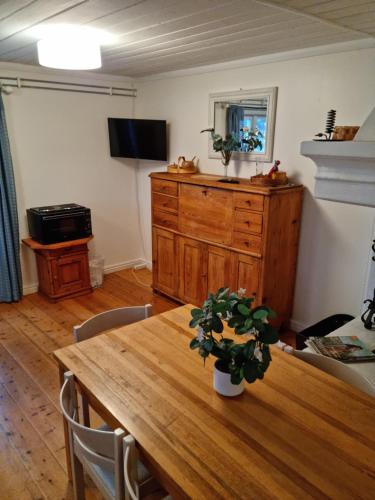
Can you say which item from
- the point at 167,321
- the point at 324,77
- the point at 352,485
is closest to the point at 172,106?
the point at 324,77

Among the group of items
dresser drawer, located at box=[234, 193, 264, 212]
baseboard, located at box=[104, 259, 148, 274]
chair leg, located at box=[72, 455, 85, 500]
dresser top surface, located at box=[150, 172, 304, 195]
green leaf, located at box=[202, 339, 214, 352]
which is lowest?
baseboard, located at box=[104, 259, 148, 274]

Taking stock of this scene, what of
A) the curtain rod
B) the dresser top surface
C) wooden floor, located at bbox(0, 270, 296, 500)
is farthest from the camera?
the curtain rod

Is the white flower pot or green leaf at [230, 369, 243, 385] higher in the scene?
green leaf at [230, 369, 243, 385]

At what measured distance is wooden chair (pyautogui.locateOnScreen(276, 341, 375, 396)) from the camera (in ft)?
4.91

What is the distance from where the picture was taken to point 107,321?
1.99 metres

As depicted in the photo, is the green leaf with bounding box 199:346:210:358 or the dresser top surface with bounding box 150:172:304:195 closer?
the green leaf with bounding box 199:346:210:358

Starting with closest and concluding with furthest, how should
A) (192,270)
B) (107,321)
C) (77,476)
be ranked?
1. (77,476)
2. (107,321)
3. (192,270)

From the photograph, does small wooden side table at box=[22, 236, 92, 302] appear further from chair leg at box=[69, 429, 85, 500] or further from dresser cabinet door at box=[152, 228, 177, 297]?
chair leg at box=[69, 429, 85, 500]

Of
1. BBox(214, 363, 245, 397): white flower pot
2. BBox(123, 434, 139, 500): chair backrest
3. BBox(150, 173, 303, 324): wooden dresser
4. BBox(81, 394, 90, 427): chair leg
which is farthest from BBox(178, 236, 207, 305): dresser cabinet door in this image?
BBox(123, 434, 139, 500): chair backrest

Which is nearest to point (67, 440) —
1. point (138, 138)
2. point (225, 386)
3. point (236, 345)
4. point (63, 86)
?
point (225, 386)

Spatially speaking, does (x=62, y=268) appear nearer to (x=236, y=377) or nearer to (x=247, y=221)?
(x=247, y=221)

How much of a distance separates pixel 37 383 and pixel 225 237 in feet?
6.01

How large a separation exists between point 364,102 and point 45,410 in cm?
298

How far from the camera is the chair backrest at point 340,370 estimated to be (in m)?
1.49
